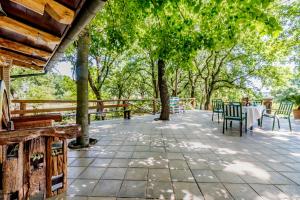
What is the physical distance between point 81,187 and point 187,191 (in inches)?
48.4

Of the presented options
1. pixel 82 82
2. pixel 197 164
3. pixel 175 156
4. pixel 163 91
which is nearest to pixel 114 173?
pixel 175 156

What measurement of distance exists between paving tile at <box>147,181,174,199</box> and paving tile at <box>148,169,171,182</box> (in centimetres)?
10

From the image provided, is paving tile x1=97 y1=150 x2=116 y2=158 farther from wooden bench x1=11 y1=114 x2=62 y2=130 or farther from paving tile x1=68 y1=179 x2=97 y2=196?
wooden bench x1=11 y1=114 x2=62 y2=130

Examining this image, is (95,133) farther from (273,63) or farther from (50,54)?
(273,63)

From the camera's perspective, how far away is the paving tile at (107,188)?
1985mm

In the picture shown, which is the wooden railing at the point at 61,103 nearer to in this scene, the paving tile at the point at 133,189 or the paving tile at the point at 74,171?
the paving tile at the point at 74,171

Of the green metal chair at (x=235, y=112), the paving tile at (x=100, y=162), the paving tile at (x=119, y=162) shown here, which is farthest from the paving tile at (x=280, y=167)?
the paving tile at (x=100, y=162)

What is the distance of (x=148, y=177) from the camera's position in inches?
93.9

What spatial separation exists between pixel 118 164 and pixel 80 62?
2.27 metres

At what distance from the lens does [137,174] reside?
2471 mm

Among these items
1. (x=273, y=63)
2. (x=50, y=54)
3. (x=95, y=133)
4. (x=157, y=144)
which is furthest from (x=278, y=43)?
(x=50, y=54)

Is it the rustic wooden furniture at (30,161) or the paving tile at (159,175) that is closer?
the rustic wooden furniture at (30,161)

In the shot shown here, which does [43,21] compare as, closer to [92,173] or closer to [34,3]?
[34,3]

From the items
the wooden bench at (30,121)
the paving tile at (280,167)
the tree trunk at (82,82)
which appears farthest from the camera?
the tree trunk at (82,82)
